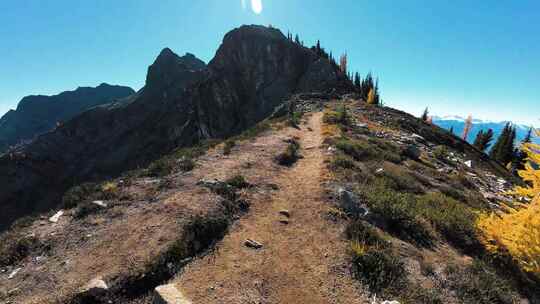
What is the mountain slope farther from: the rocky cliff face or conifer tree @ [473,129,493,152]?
conifer tree @ [473,129,493,152]

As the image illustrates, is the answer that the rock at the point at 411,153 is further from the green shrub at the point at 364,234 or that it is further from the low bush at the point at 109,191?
the low bush at the point at 109,191

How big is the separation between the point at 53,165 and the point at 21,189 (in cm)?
1802

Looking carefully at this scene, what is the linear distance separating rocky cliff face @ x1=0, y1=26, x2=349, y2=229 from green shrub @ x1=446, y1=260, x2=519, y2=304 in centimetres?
6352

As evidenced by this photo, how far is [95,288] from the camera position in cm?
611

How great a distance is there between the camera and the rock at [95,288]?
19.7 feet

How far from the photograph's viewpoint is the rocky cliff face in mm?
84188

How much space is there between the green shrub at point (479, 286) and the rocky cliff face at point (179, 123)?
63518 mm

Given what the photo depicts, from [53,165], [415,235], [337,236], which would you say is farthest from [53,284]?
[53,165]

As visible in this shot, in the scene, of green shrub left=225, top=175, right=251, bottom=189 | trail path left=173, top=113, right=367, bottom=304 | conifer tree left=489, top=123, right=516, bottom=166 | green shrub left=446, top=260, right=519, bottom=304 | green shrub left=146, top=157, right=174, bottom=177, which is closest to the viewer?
trail path left=173, top=113, right=367, bottom=304

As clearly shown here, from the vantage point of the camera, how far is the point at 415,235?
920cm

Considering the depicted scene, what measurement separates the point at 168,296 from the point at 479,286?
26.6ft

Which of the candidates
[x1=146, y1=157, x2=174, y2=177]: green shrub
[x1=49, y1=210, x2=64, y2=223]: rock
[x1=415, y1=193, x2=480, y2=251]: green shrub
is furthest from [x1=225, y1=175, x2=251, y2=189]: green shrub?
[x1=415, y1=193, x2=480, y2=251]: green shrub

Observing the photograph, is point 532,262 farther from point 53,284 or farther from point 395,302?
point 53,284

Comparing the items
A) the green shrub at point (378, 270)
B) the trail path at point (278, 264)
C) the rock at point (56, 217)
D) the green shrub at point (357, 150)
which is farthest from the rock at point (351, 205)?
the rock at point (56, 217)
